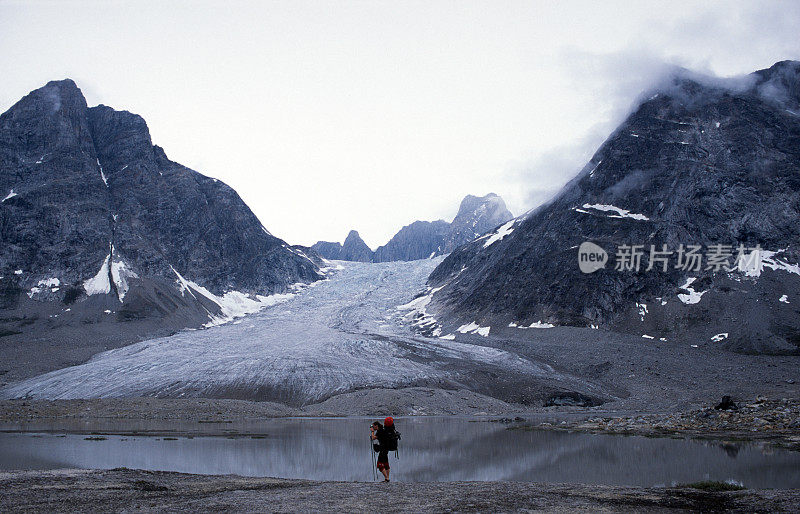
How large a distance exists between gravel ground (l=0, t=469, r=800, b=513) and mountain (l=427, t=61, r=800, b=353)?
98.0m

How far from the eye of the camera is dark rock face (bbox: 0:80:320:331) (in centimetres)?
13700

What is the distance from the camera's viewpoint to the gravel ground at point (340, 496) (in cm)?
1431

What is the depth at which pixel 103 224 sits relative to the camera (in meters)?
154

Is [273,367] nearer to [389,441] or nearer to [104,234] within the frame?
[389,441]

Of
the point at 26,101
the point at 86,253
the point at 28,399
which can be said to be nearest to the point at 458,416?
the point at 28,399

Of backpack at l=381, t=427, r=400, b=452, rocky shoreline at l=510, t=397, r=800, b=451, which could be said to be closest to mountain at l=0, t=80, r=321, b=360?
rocky shoreline at l=510, t=397, r=800, b=451

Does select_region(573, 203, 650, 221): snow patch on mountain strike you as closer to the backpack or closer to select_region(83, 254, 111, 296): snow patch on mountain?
select_region(83, 254, 111, 296): snow patch on mountain

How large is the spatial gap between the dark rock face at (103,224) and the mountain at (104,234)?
0.32 metres

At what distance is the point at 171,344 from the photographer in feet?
333

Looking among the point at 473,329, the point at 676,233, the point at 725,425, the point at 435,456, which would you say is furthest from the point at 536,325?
the point at 435,456

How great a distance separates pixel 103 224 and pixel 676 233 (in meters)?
148

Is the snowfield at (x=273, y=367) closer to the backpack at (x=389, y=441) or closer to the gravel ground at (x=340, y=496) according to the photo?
the backpack at (x=389, y=441)

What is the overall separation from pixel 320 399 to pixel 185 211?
13372 centimetres

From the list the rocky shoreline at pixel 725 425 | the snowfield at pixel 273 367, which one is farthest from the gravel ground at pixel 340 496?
the snowfield at pixel 273 367
